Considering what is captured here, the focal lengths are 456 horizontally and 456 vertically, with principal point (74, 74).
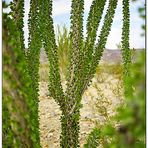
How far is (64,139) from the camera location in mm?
6355

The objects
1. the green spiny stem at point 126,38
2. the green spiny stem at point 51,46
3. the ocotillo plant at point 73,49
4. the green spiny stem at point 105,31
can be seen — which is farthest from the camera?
the green spiny stem at point 126,38

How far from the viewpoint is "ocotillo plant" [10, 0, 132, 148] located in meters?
5.99

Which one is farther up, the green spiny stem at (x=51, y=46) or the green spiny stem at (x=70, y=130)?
the green spiny stem at (x=51, y=46)

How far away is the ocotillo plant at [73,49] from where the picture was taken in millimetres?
5992

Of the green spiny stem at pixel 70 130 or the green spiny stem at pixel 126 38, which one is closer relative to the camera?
the green spiny stem at pixel 70 130

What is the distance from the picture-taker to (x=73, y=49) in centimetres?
612

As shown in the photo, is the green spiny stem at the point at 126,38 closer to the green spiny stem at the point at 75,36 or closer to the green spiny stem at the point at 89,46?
the green spiny stem at the point at 89,46

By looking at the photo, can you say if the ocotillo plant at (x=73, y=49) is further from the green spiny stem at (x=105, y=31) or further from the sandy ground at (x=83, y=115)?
the sandy ground at (x=83, y=115)

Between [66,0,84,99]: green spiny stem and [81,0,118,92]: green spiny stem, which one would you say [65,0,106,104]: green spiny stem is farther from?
[81,0,118,92]: green spiny stem

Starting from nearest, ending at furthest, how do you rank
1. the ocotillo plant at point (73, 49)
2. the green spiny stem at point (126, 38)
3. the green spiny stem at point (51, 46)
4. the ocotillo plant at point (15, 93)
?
the ocotillo plant at point (15, 93)
the ocotillo plant at point (73, 49)
the green spiny stem at point (51, 46)
the green spiny stem at point (126, 38)

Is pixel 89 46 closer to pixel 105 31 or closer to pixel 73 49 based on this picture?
pixel 73 49

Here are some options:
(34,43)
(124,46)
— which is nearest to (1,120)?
(34,43)

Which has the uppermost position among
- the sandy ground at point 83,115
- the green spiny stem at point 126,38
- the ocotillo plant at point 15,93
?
the green spiny stem at point 126,38

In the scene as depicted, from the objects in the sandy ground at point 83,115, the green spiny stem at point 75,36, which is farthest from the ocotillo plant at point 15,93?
the sandy ground at point 83,115
